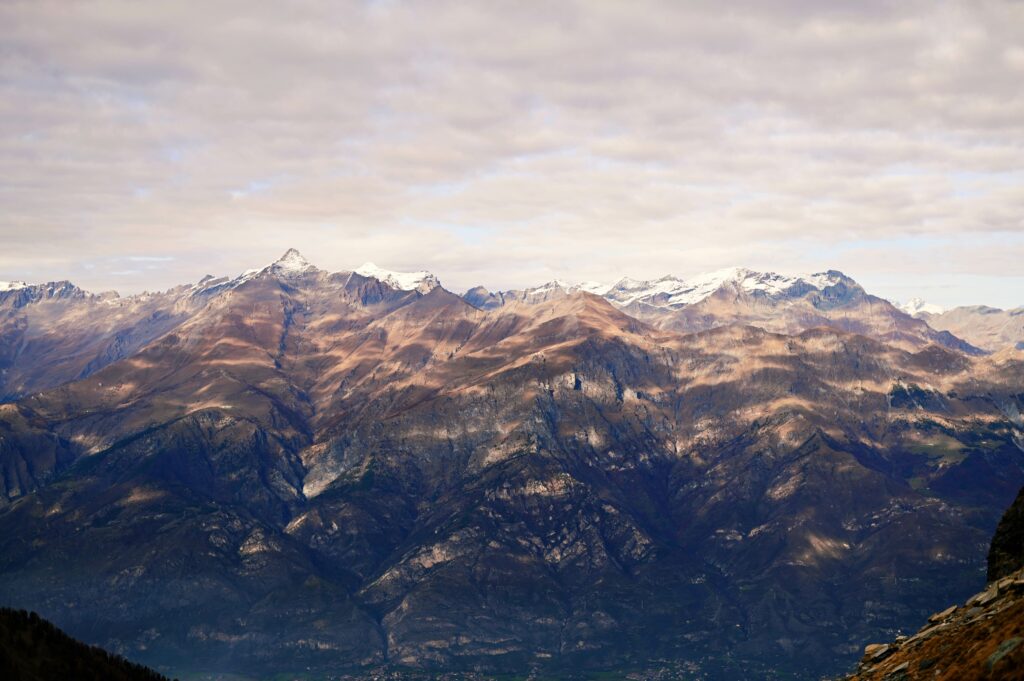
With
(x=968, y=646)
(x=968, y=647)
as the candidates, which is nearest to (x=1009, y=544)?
(x=968, y=646)

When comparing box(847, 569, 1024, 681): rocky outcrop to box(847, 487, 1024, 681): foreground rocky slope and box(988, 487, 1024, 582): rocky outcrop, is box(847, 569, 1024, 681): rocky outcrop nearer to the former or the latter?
box(847, 487, 1024, 681): foreground rocky slope

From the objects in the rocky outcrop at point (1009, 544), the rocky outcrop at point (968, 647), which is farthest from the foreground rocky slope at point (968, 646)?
the rocky outcrop at point (1009, 544)

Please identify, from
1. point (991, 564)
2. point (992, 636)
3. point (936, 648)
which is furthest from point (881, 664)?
point (991, 564)

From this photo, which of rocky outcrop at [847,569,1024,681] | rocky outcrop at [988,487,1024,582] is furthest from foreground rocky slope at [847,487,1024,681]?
rocky outcrop at [988,487,1024,582]

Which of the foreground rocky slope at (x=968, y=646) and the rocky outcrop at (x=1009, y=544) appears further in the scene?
the rocky outcrop at (x=1009, y=544)

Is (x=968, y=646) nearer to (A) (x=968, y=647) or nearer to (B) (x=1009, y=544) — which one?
(A) (x=968, y=647)

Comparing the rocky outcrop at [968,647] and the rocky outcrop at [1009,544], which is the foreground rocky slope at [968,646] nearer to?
the rocky outcrop at [968,647]

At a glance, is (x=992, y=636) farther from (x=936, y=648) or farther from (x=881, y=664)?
(x=881, y=664)

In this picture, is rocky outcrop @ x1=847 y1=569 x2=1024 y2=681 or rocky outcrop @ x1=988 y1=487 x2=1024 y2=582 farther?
rocky outcrop @ x1=988 y1=487 x2=1024 y2=582

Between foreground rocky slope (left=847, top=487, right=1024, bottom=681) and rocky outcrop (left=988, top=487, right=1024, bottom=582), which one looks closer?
foreground rocky slope (left=847, top=487, right=1024, bottom=681)

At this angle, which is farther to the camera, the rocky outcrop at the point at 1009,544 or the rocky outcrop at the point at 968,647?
the rocky outcrop at the point at 1009,544
